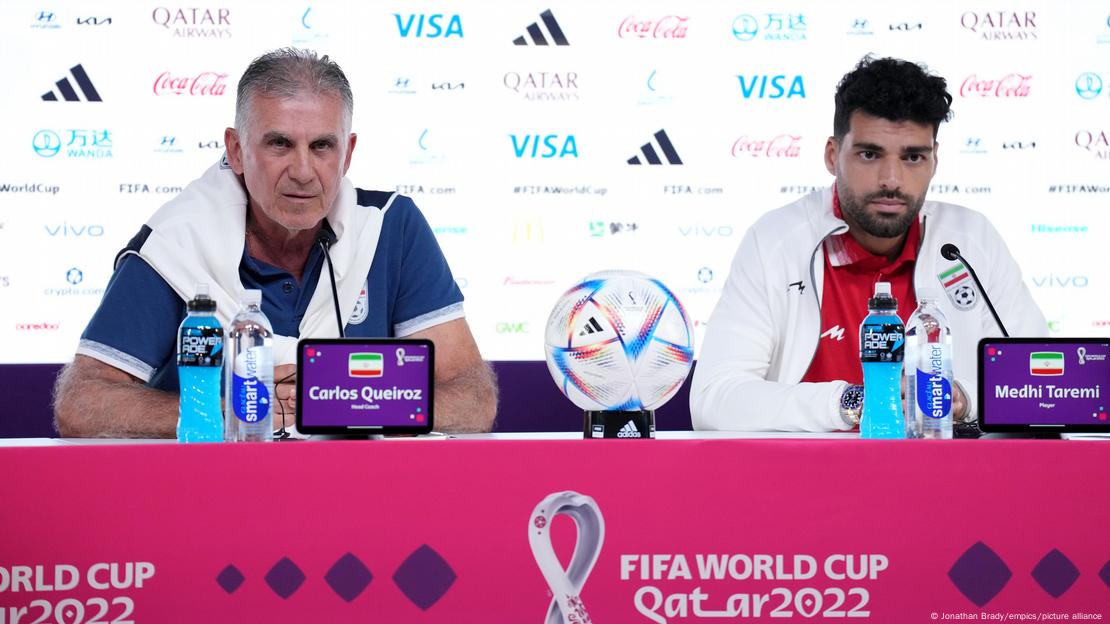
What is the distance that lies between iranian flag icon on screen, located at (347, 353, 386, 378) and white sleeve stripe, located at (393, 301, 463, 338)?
81cm

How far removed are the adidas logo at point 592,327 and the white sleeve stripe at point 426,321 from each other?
831 mm

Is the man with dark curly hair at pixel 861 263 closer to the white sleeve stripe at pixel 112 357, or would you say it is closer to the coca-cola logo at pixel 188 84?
the white sleeve stripe at pixel 112 357

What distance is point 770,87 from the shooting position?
462 cm

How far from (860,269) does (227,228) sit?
4.05 feet

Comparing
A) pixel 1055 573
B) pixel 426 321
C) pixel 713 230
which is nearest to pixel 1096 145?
pixel 713 230

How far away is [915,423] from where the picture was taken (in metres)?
1.50

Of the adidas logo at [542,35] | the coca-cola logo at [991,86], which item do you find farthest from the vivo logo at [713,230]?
the coca-cola logo at [991,86]

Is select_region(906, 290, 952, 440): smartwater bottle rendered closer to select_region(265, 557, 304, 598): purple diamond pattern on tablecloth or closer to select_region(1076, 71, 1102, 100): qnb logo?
select_region(265, 557, 304, 598): purple diamond pattern on tablecloth

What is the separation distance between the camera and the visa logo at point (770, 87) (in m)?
4.62

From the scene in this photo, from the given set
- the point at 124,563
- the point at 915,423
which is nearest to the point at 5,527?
the point at 124,563

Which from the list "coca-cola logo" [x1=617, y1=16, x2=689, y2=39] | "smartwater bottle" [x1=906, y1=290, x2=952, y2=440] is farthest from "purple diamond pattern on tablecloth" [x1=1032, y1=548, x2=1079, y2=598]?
"coca-cola logo" [x1=617, y1=16, x2=689, y2=39]

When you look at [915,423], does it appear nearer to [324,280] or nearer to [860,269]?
[860,269]

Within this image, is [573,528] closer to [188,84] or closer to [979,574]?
[979,574]

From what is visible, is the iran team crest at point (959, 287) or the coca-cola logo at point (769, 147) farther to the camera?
the coca-cola logo at point (769, 147)
